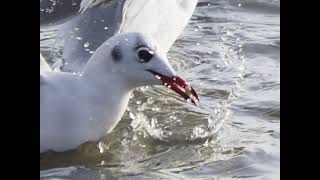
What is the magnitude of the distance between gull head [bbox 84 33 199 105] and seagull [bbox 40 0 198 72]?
0.57 metres

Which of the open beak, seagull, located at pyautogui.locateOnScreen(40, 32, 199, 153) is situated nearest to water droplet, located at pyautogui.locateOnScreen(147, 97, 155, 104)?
seagull, located at pyautogui.locateOnScreen(40, 32, 199, 153)

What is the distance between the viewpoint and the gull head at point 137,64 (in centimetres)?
358

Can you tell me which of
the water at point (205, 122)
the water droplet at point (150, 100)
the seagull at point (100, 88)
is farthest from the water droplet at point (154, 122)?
the water droplet at point (150, 100)

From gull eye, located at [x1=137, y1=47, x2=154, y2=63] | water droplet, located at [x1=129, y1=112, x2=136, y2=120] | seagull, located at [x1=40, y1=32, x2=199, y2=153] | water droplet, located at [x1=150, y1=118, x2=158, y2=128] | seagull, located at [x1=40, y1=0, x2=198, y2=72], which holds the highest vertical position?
gull eye, located at [x1=137, y1=47, x2=154, y2=63]

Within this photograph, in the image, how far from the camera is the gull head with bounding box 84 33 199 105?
3.58 meters

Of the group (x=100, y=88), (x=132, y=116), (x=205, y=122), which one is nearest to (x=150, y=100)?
(x=132, y=116)

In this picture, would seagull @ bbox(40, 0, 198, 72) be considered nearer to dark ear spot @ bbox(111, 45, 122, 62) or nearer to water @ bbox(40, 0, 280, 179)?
water @ bbox(40, 0, 280, 179)

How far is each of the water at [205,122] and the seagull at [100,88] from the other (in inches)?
3.6

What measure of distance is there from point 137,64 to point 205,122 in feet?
2.10

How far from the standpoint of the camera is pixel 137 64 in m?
3.69

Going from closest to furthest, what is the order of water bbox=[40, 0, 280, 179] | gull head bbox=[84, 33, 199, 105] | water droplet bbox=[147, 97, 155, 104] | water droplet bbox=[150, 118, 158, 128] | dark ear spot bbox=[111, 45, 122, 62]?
water bbox=[40, 0, 280, 179]
gull head bbox=[84, 33, 199, 105]
dark ear spot bbox=[111, 45, 122, 62]
water droplet bbox=[150, 118, 158, 128]
water droplet bbox=[147, 97, 155, 104]

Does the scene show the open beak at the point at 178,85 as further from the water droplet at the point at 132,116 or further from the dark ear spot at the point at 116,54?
the water droplet at the point at 132,116
